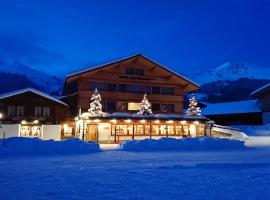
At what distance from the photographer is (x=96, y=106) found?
116 feet

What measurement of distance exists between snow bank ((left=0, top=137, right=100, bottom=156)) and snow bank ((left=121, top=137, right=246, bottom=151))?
127 inches

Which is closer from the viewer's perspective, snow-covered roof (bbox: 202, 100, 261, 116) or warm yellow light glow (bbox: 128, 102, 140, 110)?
warm yellow light glow (bbox: 128, 102, 140, 110)

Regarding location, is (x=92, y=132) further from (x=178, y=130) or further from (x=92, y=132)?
(x=178, y=130)

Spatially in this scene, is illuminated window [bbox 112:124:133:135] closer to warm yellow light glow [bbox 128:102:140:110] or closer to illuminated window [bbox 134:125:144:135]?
illuminated window [bbox 134:125:144:135]

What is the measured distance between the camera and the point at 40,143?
23.5m

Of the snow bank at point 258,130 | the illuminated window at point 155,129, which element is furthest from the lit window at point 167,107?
the snow bank at point 258,130

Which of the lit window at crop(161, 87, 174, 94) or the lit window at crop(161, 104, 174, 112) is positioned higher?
the lit window at crop(161, 87, 174, 94)

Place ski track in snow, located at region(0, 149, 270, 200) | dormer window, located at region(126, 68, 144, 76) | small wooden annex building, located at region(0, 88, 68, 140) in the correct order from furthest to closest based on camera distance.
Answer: dormer window, located at region(126, 68, 144, 76), small wooden annex building, located at region(0, 88, 68, 140), ski track in snow, located at region(0, 149, 270, 200)

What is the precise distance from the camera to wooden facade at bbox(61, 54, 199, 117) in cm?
3894

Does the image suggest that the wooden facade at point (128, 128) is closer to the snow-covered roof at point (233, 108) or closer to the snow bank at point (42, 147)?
the snow bank at point (42, 147)

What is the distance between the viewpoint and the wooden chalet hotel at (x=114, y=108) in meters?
36.2

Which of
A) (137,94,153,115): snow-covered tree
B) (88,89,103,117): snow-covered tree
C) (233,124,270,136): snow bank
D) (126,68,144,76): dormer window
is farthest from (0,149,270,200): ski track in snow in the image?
(233,124,270,136): snow bank

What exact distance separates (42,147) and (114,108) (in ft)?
56.2

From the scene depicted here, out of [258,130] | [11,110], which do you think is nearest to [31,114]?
[11,110]
